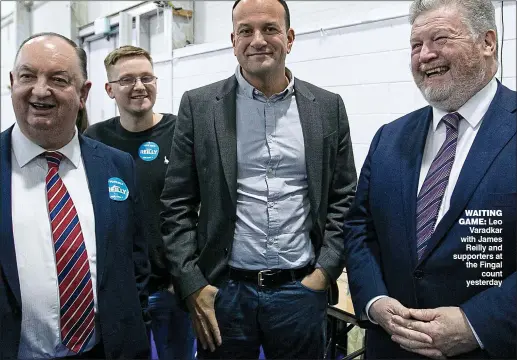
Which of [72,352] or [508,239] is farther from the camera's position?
[72,352]

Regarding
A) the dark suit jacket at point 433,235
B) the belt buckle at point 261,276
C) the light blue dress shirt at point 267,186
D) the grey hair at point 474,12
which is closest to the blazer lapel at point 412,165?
the dark suit jacket at point 433,235

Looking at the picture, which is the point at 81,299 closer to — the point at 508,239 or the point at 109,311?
the point at 109,311

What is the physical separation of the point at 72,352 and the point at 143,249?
1.15 ft

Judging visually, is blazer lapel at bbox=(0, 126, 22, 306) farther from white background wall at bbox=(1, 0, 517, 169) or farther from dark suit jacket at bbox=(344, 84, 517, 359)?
white background wall at bbox=(1, 0, 517, 169)

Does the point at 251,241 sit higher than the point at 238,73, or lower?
lower

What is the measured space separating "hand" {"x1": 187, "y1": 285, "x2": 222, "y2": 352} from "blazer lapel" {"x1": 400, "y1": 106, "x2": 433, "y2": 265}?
2.13ft

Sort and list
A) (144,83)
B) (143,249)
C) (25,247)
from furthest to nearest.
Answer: (144,83)
(143,249)
(25,247)

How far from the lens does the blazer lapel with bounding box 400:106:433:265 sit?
112 cm

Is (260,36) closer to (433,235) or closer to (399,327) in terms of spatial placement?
(433,235)

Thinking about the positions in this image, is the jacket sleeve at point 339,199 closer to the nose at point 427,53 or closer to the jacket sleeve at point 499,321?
the nose at point 427,53

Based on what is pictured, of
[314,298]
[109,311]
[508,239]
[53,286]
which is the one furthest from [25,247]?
[508,239]

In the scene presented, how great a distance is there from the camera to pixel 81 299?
1.16 metres

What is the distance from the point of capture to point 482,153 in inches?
40.7

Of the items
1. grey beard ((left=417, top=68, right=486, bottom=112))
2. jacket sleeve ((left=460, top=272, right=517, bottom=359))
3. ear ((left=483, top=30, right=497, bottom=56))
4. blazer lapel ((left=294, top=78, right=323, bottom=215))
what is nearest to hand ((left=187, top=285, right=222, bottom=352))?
blazer lapel ((left=294, top=78, right=323, bottom=215))
